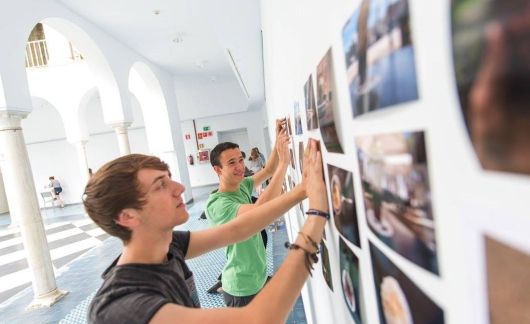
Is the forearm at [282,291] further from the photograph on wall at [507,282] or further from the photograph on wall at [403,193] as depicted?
the photograph on wall at [507,282]

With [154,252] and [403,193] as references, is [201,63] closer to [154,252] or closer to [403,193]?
[154,252]

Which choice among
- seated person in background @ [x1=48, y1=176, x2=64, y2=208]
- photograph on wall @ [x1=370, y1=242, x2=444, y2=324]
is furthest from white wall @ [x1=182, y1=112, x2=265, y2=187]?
photograph on wall @ [x1=370, y1=242, x2=444, y2=324]

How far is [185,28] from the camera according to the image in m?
7.71

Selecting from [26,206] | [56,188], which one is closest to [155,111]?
[26,206]

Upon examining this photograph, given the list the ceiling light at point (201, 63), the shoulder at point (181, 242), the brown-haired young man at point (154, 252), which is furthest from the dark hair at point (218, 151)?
the ceiling light at point (201, 63)

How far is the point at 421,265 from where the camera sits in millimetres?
449

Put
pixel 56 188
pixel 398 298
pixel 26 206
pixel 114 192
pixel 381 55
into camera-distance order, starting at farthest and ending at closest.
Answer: pixel 56 188
pixel 26 206
pixel 114 192
pixel 398 298
pixel 381 55

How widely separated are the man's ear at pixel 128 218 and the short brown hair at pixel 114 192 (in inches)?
0.4

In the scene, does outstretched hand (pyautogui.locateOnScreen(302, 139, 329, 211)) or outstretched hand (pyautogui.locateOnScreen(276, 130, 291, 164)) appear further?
outstretched hand (pyautogui.locateOnScreen(276, 130, 291, 164))

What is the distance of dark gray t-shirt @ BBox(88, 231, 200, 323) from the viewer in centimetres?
87

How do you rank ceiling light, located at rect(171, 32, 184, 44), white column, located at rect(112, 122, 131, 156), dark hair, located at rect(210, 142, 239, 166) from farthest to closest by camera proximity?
ceiling light, located at rect(171, 32, 184, 44) → white column, located at rect(112, 122, 131, 156) → dark hair, located at rect(210, 142, 239, 166)

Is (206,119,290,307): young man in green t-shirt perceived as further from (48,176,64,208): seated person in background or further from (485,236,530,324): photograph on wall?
(48,176,64,208): seated person in background

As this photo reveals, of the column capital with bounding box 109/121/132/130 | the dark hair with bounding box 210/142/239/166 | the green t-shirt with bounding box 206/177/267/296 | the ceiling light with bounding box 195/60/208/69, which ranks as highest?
the ceiling light with bounding box 195/60/208/69

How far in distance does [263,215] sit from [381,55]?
1012 mm
